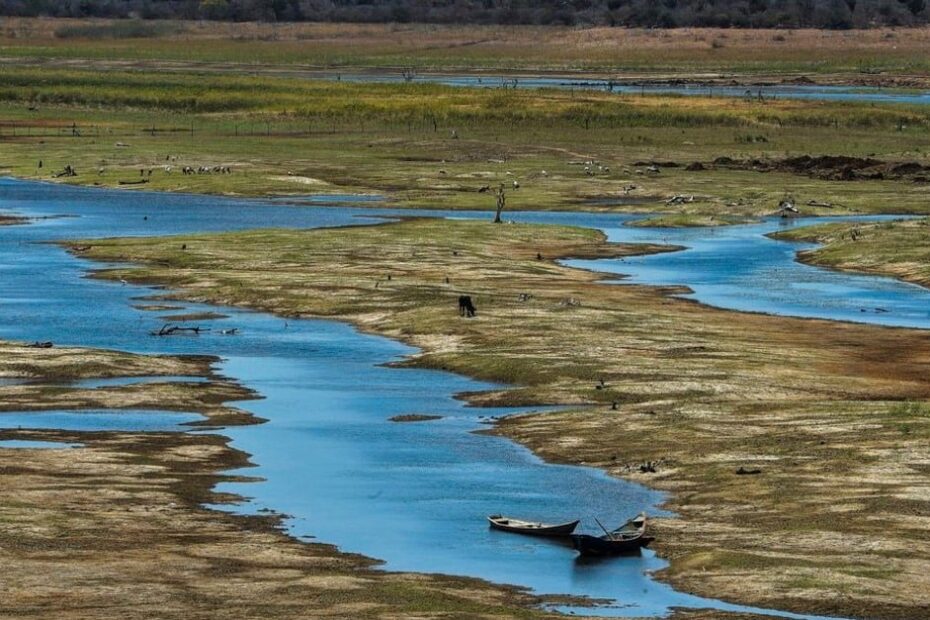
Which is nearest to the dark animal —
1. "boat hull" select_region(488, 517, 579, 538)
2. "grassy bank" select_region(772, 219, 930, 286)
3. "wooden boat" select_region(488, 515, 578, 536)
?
"grassy bank" select_region(772, 219, 930, 286)

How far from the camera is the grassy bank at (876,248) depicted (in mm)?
88500

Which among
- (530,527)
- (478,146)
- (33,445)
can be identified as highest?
(530,527)

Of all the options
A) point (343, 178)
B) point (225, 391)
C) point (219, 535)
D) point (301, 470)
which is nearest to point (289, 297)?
point (225, 391)

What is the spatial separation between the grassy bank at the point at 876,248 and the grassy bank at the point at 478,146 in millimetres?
11557

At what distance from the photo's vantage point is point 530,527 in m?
39.4

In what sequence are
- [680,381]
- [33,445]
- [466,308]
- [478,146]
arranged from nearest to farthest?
[33,445], [680,381], [466,308], [478,146]

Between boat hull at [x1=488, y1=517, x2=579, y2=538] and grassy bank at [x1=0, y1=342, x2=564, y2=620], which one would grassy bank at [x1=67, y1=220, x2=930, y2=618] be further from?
grassy bank at [x1=0, y1=342, x2=564, y2=620]

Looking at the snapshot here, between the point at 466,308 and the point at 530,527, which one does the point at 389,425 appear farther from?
the point at 466,308

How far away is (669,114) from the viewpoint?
17375 centimetres

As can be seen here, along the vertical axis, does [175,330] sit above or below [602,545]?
below

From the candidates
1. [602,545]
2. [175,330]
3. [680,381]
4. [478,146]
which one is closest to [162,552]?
[602,545]

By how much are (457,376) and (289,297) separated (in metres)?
17.6

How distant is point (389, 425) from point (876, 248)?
45591 millimetres

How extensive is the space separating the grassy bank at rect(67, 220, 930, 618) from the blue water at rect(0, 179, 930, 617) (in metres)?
1.53
